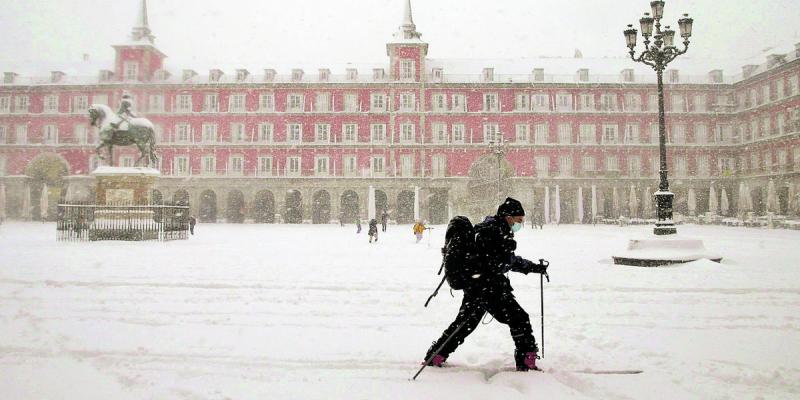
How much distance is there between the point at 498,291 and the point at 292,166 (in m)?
39.4

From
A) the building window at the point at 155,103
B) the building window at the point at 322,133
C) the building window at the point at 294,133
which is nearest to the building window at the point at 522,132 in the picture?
the building window at the point at 322,133

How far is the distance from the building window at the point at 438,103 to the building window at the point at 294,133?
464 inches

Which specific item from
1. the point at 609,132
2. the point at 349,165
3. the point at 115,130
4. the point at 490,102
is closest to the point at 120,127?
the point at 115,130

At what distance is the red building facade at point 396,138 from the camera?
40812mm

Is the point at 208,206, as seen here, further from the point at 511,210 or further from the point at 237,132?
the point at 511,210

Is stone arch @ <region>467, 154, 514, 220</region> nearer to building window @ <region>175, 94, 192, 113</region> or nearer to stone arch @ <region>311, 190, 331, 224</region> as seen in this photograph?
stone arch @ <region>311, 190, 331, 224</region>

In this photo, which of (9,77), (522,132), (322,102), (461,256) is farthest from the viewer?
(9,77)

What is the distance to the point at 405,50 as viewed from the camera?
41469mm

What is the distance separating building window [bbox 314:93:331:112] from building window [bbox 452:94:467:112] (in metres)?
11.0

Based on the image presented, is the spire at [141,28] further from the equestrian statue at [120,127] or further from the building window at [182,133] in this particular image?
the equestrian statue at [120,127]

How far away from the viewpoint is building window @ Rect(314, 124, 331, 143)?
4172 centimetres

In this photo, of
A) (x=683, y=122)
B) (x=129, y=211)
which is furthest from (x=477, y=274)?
(x=683, y=122)

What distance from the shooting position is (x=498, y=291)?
3.89 m

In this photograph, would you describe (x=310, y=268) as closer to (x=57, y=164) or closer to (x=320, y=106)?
(x=320, y=106)
